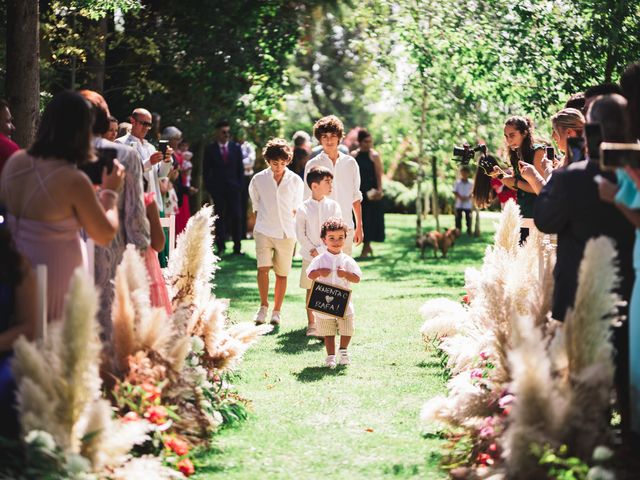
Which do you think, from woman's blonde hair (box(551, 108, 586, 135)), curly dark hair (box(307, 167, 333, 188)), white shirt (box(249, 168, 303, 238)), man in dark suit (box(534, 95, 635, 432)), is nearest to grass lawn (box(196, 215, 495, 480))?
white shirt (box(249, 168, 303, 238))

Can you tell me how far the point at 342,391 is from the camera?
838 cm

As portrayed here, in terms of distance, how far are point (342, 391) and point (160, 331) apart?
8.89ft

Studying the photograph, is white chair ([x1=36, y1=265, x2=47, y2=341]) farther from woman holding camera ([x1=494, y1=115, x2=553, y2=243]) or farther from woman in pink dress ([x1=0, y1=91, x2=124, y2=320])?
woman holding camera ([x1=494, y1=115, x2=553, y2=243])

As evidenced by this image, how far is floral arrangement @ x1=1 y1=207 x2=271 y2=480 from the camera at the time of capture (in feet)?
15.6

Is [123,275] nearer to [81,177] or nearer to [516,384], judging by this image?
[81,177]

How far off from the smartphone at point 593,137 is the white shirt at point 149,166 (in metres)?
4.76

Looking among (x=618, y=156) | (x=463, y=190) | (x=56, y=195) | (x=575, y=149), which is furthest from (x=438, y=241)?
(x=618, y=156)

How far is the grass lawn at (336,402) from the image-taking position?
6305mm

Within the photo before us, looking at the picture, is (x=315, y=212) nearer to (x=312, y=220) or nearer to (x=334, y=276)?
(x=312, y=220)

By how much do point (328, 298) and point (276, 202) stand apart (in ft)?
8.57

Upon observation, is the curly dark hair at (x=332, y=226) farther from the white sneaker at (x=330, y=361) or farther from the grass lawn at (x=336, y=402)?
the grass lawn at (x=336, y=402)

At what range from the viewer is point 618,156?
16.2 ft

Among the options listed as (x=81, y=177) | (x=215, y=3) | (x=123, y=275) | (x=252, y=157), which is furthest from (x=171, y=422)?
(x=252, y=157)

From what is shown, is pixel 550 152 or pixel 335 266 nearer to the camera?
pixel 550 152
